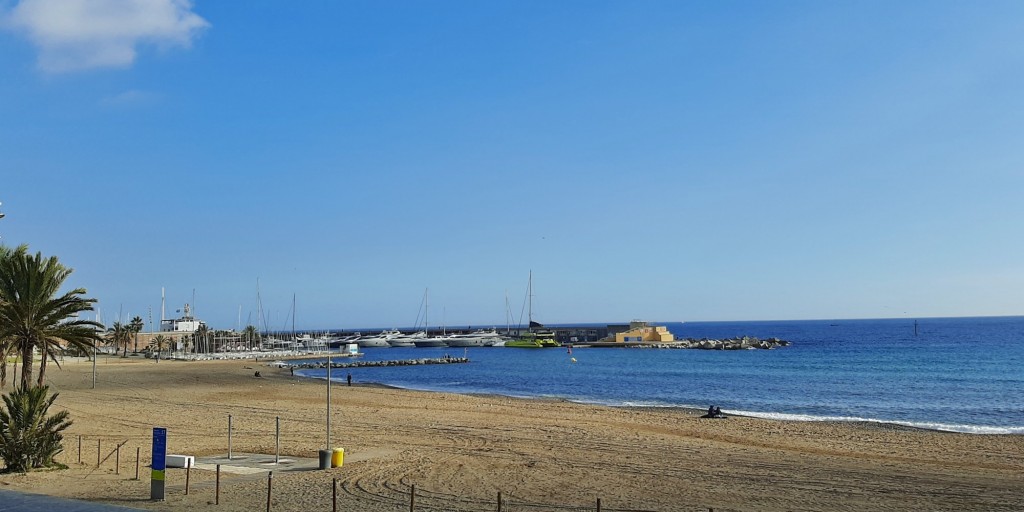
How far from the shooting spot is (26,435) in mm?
19266

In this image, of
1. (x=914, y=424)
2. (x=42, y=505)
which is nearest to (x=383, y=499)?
(x=42, y=505)

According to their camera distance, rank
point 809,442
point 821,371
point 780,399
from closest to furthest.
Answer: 1. point 809,442
2. point 780,399
3. point 821,371

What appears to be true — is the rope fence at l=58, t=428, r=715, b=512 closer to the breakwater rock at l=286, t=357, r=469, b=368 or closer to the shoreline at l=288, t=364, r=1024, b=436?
the shoreline at l=288, t=364, r=1024, b=436

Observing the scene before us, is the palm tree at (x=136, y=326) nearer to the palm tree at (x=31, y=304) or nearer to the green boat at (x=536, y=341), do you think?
the green boat at (x=536, y=341)

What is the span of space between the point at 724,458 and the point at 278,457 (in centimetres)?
1403

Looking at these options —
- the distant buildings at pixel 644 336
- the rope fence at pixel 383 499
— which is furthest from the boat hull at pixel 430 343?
the rope fence at pixel 383 499

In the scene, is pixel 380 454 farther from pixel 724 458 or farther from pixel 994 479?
pixel 994 479

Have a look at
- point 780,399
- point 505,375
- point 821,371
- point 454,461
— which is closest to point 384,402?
point 454,461

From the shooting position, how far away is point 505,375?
84.2 meters

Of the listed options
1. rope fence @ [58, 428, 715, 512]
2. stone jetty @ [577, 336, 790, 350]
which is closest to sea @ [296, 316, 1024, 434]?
rope fence @ [58, 428, 715, 512]

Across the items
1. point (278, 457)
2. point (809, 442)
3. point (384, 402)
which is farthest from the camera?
point (384, 402)

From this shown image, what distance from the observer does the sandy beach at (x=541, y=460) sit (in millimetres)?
17297

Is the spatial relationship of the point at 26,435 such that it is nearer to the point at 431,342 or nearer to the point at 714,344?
the point at 714,344

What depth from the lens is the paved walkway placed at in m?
13.0
